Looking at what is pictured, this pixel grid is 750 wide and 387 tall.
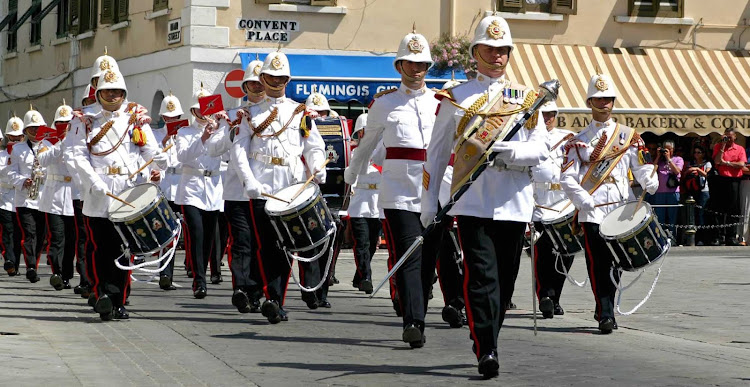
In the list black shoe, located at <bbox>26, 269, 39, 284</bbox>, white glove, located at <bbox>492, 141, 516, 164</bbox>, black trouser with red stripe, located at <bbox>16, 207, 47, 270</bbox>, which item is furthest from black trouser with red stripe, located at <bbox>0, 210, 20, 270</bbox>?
white glove, located at <bbox>492, 141, 516, 164</bbox>

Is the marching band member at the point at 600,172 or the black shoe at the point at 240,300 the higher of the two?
the marching band member at the point at 600,172

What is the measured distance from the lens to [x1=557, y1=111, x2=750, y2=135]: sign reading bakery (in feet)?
89.1

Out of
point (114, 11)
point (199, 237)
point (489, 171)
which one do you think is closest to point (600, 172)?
point (489, 171)

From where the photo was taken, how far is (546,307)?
44.9 feet

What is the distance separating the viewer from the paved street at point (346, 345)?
9.46 metres

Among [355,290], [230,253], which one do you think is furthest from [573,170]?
[355,290]

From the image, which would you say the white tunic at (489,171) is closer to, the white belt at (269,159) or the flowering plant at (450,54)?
the white belt at (269,159)

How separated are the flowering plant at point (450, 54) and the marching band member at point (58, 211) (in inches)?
467

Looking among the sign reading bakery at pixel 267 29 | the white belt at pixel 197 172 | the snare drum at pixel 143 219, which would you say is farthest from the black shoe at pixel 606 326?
the sign reading bakery at pixel 267 29

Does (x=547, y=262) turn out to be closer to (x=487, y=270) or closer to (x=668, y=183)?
(x=487, y=270)

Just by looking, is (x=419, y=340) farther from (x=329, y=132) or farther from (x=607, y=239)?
(x=329, y=132)

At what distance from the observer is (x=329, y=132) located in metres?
23.7

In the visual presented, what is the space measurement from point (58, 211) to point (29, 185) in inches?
87.7

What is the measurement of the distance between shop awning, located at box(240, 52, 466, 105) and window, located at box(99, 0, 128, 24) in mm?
5038
